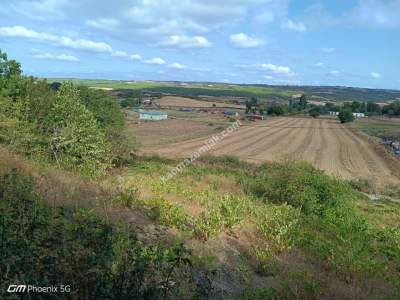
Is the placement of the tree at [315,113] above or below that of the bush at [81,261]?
below

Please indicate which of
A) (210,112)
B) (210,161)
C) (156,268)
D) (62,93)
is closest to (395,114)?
(210,112)

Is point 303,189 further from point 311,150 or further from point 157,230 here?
point 311,150

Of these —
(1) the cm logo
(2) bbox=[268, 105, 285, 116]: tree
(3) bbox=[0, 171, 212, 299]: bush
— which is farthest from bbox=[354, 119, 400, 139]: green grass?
(1) the cm logo

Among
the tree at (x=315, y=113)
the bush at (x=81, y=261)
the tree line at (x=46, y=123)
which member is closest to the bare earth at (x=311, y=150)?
the tree line at (x=46, y=123)

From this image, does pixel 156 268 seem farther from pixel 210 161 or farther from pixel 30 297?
pixel 210 161

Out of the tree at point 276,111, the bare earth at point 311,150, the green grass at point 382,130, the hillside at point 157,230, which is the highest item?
the hillside at point 157,230

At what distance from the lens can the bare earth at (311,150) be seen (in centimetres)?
4125

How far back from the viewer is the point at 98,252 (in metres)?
3.60

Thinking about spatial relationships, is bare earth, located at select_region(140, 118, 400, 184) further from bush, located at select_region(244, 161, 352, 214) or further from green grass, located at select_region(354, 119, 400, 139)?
bush, located at select_region(244, 161, 352, 214)

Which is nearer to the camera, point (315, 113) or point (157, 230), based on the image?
point (157, 230)

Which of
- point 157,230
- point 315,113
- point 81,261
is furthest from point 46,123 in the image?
point 315,113

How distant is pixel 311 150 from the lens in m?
53.7

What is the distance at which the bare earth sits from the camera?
4125cm

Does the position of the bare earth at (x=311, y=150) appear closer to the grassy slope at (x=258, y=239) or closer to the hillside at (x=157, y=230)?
the hillside at (x=157, y=230)
